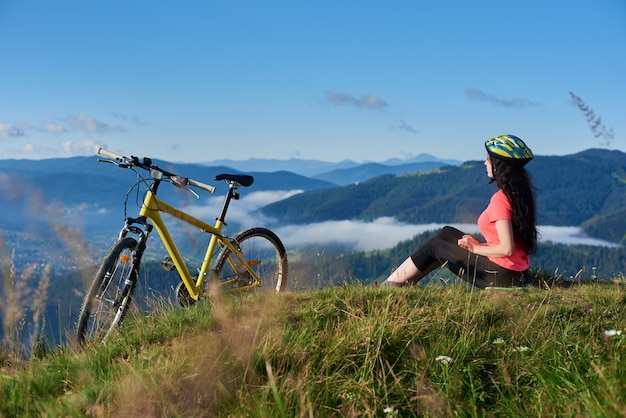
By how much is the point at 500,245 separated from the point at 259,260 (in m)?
2.70

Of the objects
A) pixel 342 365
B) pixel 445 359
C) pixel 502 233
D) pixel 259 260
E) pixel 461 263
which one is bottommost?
pixel 342 365

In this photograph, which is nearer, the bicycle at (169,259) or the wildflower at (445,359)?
the wildflower at (445,359)

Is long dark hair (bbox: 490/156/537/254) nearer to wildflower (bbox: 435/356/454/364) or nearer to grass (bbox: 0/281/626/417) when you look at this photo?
grass (bbox: 0/281/626/417)

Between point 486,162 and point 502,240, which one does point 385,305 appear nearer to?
point 502,240

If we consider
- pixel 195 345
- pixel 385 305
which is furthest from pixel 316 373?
pixel 385 305

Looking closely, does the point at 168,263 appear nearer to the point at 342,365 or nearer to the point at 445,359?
the point at 342,365

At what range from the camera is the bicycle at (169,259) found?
16.6ft

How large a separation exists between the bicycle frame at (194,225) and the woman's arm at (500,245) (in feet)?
8.03

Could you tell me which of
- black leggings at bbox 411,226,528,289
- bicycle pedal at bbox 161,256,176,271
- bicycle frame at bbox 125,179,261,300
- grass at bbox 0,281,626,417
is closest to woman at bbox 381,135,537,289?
black leggings at bbox 411,226,528,289

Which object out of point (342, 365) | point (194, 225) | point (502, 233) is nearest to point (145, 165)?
point (194, 225)

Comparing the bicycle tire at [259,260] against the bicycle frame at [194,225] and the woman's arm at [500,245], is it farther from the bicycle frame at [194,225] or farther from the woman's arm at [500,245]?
the woman's arm at [500,245]

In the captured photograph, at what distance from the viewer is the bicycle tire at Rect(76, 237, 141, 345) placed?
4973mm

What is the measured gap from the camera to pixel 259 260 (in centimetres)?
673

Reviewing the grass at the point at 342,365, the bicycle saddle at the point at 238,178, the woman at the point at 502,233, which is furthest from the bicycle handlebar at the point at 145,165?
the woman at the point at 502,233
